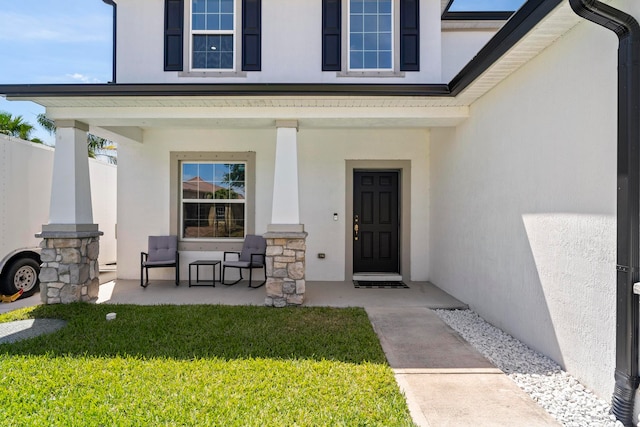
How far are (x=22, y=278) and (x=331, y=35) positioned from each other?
695 centimetres

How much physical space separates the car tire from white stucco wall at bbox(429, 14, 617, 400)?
7.54 metres

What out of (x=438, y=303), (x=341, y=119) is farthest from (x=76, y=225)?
(x=438, y=303)

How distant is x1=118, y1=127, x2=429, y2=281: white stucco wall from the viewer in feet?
24.0

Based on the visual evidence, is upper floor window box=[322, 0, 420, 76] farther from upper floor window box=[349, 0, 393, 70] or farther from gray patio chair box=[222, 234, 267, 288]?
gray patio chair box=[222, 234, 267, 288]

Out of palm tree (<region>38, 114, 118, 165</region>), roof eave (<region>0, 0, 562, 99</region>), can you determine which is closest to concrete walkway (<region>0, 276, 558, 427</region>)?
roof eave (<region>0, 0, 562, 99</region>)

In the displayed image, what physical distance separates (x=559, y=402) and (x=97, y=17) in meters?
9.60

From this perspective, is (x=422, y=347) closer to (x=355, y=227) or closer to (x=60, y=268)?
(x=355, y=227)

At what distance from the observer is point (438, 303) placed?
559 cm

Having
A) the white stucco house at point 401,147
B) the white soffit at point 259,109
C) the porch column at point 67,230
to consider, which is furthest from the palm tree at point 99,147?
the white soffit at point 259,109

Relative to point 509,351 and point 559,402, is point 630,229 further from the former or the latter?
point 509,351

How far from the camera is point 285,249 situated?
5.25 metres

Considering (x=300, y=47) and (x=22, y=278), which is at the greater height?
(x=300, y=47)

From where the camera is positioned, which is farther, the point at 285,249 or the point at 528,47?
the point at 285,249

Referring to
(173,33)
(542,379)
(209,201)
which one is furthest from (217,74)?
(542,379)
